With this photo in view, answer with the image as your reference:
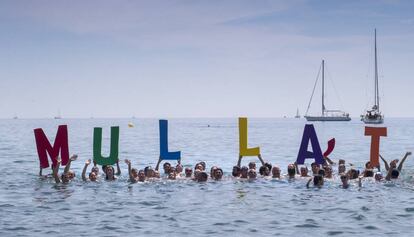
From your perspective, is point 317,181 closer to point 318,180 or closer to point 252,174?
point 318,180

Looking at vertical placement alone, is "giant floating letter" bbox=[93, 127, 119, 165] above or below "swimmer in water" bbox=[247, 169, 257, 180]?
above

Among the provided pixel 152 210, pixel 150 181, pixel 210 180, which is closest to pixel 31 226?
pixel 152 210

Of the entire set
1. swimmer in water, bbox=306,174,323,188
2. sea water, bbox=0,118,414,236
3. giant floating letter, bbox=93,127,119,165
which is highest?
giant floating letter, bbox=93,127,119,165

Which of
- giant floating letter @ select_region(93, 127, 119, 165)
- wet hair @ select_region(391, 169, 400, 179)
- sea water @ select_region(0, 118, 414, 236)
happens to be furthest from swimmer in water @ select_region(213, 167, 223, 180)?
wet hair @ select_region(391, 169, 400, 179)

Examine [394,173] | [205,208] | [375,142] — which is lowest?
[205,208]

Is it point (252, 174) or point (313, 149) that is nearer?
point (252, 174)

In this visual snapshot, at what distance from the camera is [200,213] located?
19.9 m

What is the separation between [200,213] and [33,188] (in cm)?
1101

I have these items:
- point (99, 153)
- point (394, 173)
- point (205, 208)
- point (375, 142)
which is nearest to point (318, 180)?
point (394, 173)

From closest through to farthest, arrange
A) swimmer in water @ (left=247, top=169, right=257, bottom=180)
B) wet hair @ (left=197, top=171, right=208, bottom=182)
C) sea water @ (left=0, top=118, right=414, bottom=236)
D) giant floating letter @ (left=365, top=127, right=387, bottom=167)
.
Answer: sea water @ (left=0, top=118, right=414, bottom=236) < wet hair @ (left=197, top=171, right=208, bottom=182) < swimmer in water @ (left=247, top=169, right=257, bottom=180) < giant floating letter @ (left=365, top=127, right=387, bottom=167)

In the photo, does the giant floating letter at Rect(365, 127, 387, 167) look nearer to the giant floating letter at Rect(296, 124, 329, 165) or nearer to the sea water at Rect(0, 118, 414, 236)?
the sea water at Rect(0, 118, 414, 236)

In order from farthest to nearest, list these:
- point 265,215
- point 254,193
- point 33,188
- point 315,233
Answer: point 33,188 → point 254,193 → point 265,215 → point 315,233

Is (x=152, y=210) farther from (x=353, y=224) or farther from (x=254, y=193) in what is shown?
(x=353, y=224)

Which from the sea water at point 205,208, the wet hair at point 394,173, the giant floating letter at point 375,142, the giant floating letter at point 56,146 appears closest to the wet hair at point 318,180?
the sea water at point 205,208
